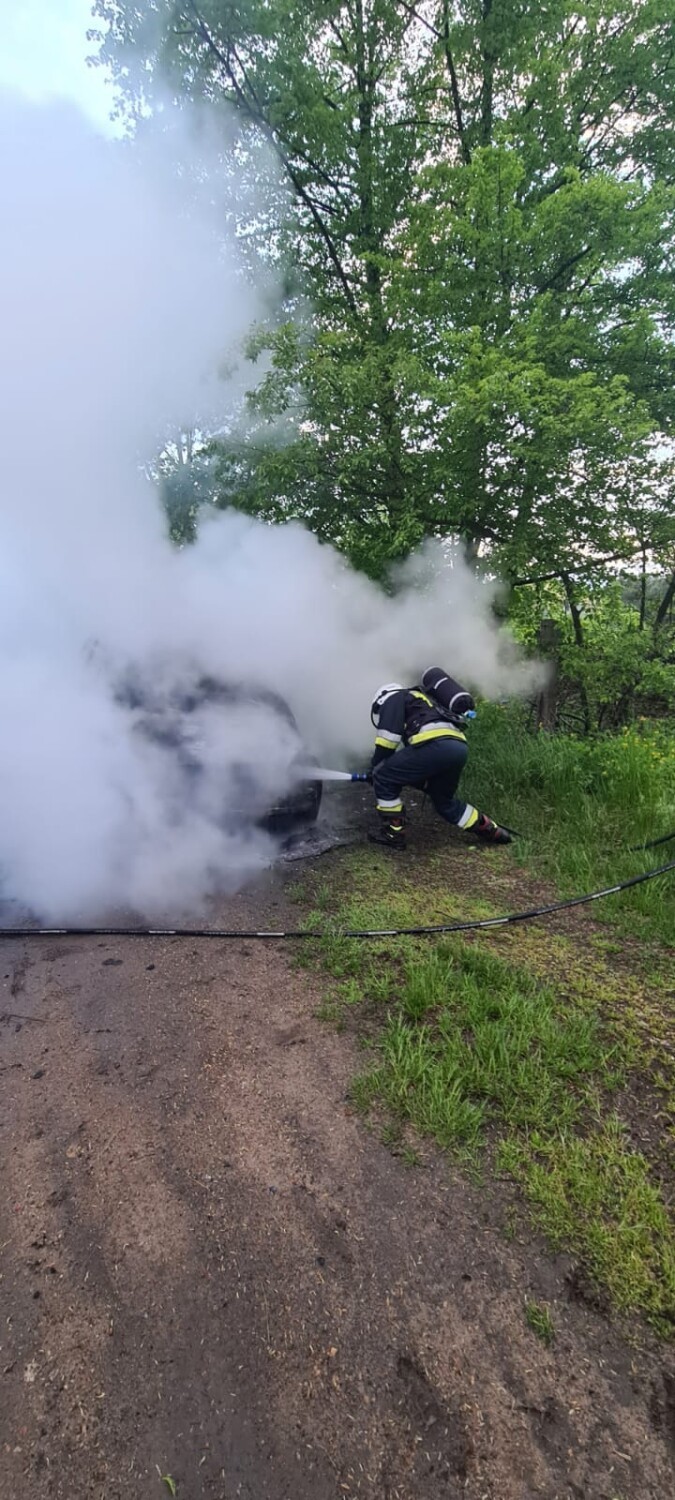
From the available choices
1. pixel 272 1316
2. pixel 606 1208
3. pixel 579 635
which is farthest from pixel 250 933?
pixel 579 635

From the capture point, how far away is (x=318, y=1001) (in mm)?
3115

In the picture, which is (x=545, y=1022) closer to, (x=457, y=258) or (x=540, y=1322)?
(x=540, y=1322)

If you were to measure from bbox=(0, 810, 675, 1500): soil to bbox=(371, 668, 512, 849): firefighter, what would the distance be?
98.8 inches

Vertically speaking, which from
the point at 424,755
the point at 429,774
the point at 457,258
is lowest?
the point at 429,774

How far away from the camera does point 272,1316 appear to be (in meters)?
1.74

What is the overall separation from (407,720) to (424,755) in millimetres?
332

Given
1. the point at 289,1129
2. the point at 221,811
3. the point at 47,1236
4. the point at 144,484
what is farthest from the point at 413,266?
the point at 47,1236

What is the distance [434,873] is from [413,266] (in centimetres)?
547

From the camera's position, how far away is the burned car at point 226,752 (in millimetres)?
4586

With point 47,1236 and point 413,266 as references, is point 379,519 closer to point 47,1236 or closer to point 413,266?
point 413,266

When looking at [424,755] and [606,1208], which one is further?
[424,755]

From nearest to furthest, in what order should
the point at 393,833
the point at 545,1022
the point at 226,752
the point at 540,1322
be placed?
the point at 540,1322 < the point at 545,1022 < the point at 226,752 < the point at 393,833

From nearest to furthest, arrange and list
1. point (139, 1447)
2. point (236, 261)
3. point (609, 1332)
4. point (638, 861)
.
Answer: point (139, 1447)
point (609, 1332)
point (638, 861)
point (236, 261)

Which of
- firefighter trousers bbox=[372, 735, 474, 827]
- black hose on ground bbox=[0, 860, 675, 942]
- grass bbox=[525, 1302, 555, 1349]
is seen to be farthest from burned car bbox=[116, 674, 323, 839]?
grass bbox=[525, 1302, 555, 1349]
